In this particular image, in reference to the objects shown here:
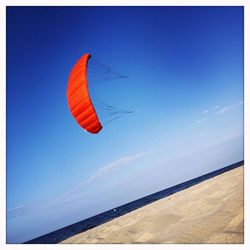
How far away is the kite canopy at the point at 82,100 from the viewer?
770 cm

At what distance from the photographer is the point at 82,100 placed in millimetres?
7824

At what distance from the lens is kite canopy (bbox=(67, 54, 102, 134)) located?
7703 mm

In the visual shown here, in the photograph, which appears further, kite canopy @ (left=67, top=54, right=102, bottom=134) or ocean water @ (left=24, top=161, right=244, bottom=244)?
ocean water @ (left=24, top=161, right=244, bottom=244)

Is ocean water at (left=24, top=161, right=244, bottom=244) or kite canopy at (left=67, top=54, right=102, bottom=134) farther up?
kite canopy at (left=67, top=54, right=102, bottom=134)

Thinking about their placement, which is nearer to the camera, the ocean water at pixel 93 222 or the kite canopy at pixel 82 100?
the kite canopy at pixel 82 100

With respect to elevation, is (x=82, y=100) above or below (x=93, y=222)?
above

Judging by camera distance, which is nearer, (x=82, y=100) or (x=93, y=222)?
(x=82, y=100)
